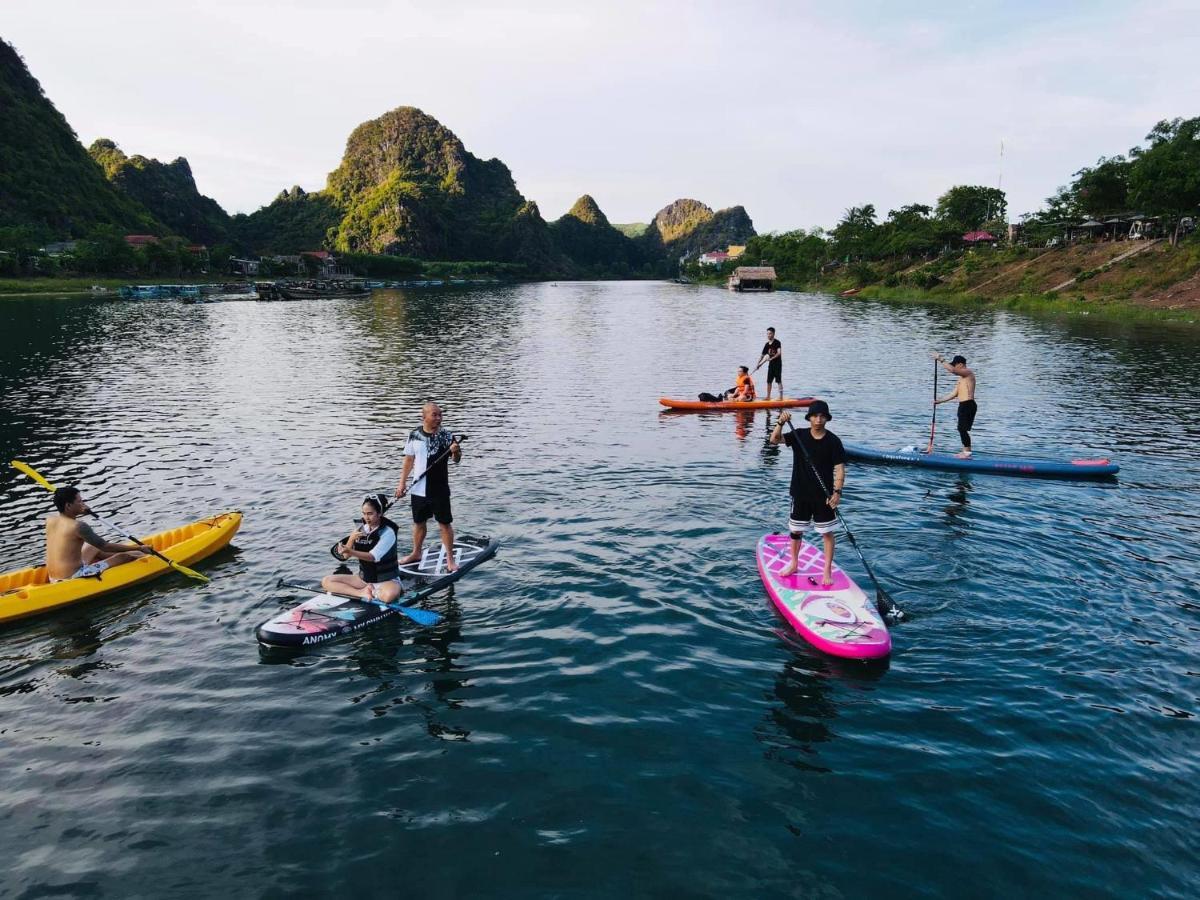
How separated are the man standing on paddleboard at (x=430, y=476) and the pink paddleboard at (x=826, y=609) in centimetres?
597

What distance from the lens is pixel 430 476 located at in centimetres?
1279

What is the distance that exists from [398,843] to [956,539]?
12444 millimetres

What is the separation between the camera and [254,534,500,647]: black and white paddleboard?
10.8 metres

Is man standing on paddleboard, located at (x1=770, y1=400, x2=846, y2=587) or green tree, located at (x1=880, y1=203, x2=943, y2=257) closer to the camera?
man standing on paddleboard, located at (x1=770, y1=400, x2=846, y2=587)

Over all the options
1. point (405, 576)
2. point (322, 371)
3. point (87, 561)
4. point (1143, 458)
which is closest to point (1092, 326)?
point (1143, 458)

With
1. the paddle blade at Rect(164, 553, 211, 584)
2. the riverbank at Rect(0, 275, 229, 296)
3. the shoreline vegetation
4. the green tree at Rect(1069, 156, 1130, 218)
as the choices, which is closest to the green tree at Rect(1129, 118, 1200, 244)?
the shoreline vegetation

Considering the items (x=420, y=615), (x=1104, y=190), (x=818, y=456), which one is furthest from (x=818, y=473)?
(x=1104, y=190)

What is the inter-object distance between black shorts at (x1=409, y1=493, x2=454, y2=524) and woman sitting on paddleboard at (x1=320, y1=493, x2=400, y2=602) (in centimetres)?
110

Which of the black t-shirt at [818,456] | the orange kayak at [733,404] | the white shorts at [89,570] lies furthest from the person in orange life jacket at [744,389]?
the white shorts at [89,570]

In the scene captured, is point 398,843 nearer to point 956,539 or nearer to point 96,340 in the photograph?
point 956,539

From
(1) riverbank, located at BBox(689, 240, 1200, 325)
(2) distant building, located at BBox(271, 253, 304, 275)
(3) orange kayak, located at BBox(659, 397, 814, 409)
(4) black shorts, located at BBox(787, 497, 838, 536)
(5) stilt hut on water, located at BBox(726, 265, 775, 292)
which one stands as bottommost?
(4) black shorts, located at BBox(787, 497, 838, 536)

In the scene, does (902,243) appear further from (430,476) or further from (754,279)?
(430,476)

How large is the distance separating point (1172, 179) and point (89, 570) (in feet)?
287

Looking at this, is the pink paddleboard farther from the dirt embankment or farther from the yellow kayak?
A: the dirt embankment
